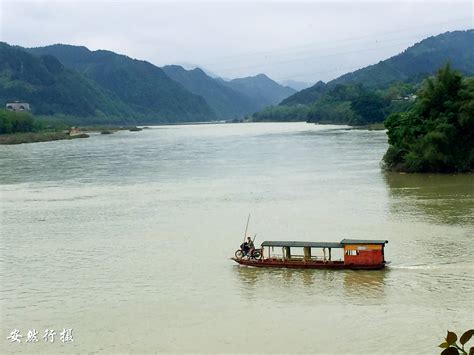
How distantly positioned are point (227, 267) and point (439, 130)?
21142 millimetres

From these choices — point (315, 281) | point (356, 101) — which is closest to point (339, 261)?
point (315, 281)

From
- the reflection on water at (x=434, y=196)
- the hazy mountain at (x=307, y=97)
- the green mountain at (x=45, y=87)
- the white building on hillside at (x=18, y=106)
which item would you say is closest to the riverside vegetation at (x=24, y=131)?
the white building on hillside at (x=18, y=106)

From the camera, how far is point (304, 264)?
17562 mm

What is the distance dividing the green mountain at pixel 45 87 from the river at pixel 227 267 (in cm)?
10939

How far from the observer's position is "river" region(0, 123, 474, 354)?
1329 cm

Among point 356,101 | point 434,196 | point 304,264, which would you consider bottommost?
point 304,264

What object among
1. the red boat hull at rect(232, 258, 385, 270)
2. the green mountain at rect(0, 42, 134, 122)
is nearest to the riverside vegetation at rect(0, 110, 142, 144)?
the green mountain at rect(0, 42, 134, 122)

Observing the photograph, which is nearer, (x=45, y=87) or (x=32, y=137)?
A: (x=32, y=137)

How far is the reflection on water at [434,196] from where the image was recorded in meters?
24.6

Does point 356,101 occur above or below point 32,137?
above

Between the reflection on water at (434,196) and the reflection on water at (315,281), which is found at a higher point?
the reflection on water at (434,196)

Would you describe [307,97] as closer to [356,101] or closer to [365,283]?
[356,101]

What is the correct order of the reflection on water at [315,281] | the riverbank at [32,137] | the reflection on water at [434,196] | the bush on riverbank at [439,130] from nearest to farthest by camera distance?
1. the reflection on water at [315,281]
2. the reflection on water at [434,196]
3. the bush on riverbank at [439,130]
4. the riverbank at [32,137]

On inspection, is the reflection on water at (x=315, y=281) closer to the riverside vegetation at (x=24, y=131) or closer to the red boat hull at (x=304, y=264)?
the red boat hull at (x=304, y=264)
